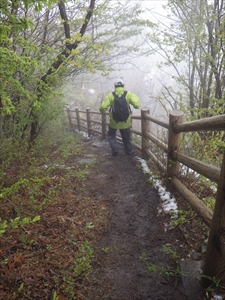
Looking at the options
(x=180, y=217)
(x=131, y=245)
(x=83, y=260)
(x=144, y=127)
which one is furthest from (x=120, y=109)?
(x=83, y=260)

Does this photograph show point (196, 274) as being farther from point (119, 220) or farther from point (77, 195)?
point (77, 195)

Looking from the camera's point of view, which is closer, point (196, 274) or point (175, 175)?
point (196, 274)

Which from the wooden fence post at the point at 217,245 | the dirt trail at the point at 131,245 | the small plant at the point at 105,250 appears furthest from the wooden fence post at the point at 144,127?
the wooden fence post at the point at 217,245

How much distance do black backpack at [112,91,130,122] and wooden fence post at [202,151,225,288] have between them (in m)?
4.37

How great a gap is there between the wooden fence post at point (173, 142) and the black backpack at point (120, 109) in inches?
99.7

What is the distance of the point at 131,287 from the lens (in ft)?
7.56

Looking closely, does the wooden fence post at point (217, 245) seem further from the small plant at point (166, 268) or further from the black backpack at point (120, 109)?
the black backpack at point (120, 109)

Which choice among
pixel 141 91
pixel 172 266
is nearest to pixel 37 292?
pixel 172 266

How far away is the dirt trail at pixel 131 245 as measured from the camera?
223 cm

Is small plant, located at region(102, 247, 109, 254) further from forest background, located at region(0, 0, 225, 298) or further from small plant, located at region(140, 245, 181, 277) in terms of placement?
forest background, located at region(0, 0, 225, 298)

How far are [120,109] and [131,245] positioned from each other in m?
3.82

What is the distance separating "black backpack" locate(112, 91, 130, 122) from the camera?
5.89 m

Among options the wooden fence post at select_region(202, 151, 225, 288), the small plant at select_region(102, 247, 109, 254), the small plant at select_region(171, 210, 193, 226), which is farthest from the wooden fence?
the small plant at select_region(102, 247, 109, 254)

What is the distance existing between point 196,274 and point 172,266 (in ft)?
1.02
